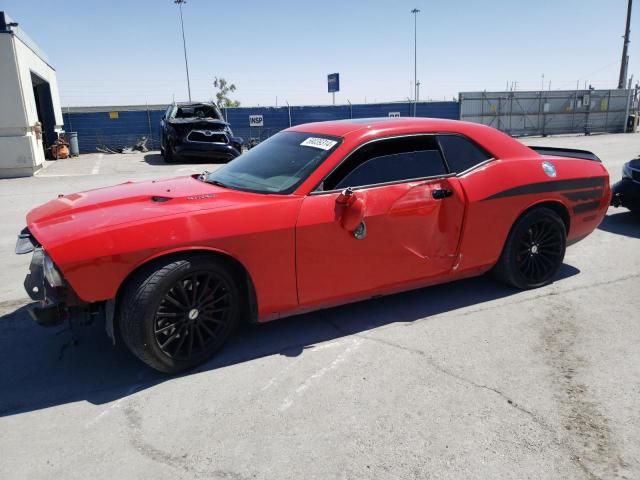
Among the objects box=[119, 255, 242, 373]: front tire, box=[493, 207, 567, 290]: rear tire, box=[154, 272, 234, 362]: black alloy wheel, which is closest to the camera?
box=[119, 255, 242, 373]: front tire

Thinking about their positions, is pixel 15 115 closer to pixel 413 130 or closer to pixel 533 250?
pixel 413 130

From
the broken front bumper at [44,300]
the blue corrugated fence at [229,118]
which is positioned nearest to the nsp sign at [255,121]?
the blue corrugated fence at [229,118]

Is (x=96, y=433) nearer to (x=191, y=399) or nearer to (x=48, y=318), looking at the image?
(x=191, y=399)

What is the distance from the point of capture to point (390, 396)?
3023 mm

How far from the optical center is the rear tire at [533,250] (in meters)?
4.44

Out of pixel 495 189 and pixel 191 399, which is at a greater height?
pixel 495 189

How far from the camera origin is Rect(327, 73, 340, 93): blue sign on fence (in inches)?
1249

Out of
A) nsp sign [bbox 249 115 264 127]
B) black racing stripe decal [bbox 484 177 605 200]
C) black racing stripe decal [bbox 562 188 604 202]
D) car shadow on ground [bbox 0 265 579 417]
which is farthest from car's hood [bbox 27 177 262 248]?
nsp sign [bbox 249 115 264 127]

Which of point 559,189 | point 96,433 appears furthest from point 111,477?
point 559,189

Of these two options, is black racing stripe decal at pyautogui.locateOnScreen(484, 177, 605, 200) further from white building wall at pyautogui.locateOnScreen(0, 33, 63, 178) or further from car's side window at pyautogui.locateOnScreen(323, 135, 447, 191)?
white building wall at pyautogui.locateOnScreen(0, 33, 63, 178)

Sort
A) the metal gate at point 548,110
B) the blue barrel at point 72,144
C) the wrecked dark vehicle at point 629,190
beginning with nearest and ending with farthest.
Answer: the wrecked dark vehicle at point 629,190, the blue barrel at point 72,144, the metal gate at point 548,110

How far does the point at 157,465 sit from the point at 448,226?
263 cm

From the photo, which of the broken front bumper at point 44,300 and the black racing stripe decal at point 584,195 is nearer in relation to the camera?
the broken front bumper at point 44,300

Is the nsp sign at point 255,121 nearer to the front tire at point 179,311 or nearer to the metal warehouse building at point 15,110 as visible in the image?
the metal warehouse building at point 15,110
